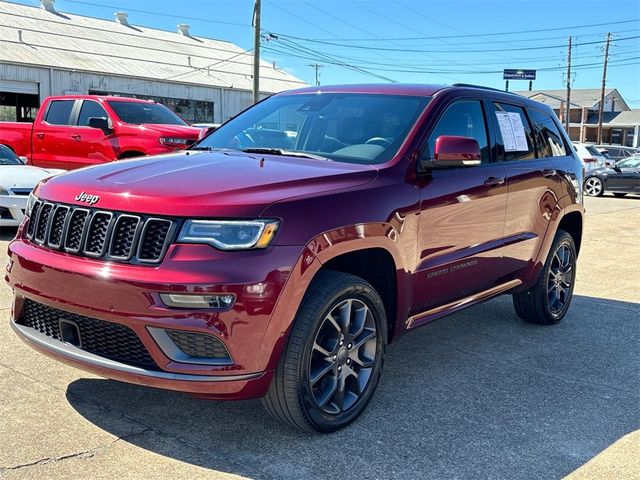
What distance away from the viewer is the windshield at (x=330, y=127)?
13.3 ft

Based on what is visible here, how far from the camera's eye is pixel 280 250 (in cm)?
298

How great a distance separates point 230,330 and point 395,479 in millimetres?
988

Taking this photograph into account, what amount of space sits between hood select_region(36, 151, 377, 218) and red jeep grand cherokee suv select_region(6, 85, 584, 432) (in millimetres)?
11

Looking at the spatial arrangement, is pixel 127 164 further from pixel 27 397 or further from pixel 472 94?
pixel 472 94

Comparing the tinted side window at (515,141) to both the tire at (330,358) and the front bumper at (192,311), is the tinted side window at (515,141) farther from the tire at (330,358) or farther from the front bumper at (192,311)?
the front bumper at (192,311)

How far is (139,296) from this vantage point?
2.89m

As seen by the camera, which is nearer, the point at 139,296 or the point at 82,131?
the point at 139,296

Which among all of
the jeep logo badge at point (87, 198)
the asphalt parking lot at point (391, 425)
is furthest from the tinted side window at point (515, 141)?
the jeep logo badge at point (87, 198)

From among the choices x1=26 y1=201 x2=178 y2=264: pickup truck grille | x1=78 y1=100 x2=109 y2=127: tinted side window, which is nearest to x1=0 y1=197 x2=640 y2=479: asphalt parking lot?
x1=26 y1=201 x2=178 y2=264: pickup truck grille

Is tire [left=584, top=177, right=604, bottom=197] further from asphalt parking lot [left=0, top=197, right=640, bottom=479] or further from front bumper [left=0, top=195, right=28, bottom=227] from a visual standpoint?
front bumper [left=0, top=195, right=28, bottom=227]

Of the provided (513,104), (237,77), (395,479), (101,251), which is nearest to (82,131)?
(513,104)

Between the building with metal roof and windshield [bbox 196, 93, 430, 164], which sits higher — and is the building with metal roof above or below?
above

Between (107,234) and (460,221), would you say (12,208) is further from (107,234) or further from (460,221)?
(460,221)

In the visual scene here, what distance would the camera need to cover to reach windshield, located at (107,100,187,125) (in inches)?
432
